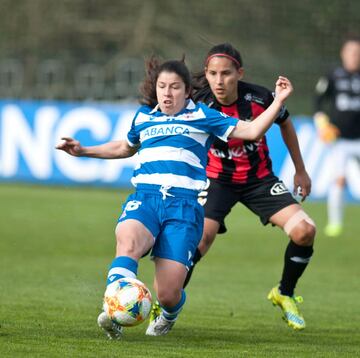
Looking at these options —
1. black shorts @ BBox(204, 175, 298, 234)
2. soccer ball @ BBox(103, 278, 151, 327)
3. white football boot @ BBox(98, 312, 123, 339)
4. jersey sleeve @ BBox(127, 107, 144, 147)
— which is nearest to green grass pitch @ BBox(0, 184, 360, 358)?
white football boot @ BBox(98, 312, 123, 339)

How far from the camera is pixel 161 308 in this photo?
7062 mm

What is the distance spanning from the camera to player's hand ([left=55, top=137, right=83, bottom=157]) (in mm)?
6930

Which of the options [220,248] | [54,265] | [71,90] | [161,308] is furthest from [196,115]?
[71,90]

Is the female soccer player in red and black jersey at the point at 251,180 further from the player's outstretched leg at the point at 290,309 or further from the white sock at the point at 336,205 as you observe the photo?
the white sock at the point at 336,205

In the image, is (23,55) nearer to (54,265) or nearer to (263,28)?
(263,28)

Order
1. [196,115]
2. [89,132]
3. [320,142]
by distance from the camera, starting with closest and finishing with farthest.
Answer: [196,115]
[320,142]
[89,132]

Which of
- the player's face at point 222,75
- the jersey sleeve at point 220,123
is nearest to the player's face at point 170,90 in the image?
the jersey sleeve at point 220,123

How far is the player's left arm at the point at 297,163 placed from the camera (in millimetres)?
7922

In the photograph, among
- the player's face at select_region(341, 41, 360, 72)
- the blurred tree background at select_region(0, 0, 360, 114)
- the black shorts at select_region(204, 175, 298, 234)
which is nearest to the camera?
the black shorts at select_region(204, 175, 298, 234)

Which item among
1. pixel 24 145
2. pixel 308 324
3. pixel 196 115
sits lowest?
pixel 24 145

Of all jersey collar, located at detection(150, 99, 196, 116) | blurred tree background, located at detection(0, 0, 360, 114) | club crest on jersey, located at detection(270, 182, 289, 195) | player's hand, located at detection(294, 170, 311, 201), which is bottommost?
blurred tree background, located at detection(0, 0, 360, 114)

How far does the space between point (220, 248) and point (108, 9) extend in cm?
1179

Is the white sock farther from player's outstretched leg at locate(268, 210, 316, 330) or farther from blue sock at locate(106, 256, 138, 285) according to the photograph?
blue sock at locate(106, 256, 138, 285)

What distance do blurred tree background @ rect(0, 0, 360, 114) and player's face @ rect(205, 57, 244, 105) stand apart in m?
14.0
